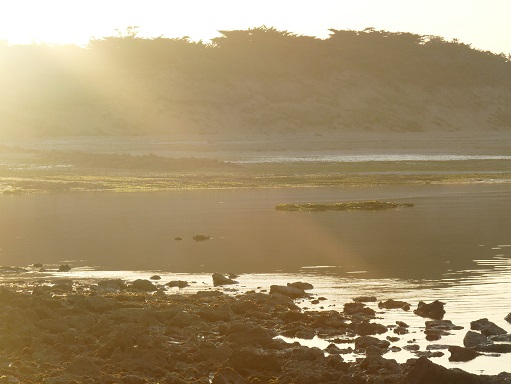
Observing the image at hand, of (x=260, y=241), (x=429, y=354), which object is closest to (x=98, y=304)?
(x=429, y=354)

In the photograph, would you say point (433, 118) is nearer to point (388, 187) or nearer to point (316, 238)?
point (388, 187)

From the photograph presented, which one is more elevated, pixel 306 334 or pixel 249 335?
pixel 249 335

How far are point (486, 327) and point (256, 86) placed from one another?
9272cm

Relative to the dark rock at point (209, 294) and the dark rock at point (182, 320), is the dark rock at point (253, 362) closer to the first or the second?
the dark rock at point (182, 320)

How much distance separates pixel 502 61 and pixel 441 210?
320ft

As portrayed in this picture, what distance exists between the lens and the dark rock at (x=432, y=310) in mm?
19328

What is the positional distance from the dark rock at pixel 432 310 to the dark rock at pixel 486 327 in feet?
3.39

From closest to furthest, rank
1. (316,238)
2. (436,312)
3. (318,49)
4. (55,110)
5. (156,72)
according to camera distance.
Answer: (436,312) → (316,238) → (55,110) → (156,72) → (318,49)

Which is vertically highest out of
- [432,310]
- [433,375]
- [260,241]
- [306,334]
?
[433,375]

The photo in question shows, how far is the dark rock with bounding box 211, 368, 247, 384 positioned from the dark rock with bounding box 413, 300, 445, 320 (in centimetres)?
511

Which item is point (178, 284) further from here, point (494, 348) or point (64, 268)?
point (494, 348)

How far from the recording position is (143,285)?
22141 mm

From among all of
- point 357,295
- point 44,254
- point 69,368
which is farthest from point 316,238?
point 69,368

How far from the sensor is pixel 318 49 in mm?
123500
